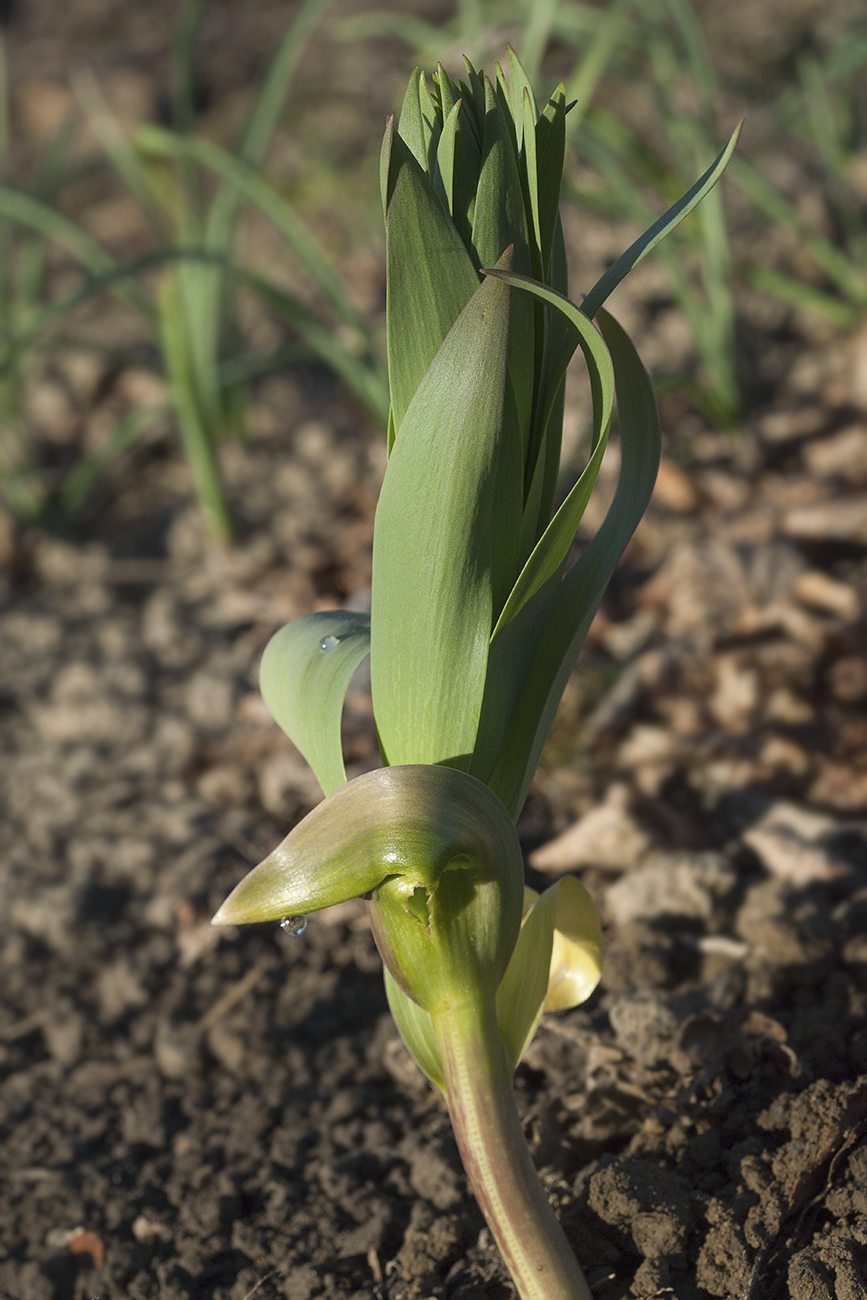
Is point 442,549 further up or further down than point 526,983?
further up

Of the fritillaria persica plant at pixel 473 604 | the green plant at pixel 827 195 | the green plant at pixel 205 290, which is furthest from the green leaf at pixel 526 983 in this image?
the green plant at pixel 827 195

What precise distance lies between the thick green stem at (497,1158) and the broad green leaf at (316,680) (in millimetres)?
230

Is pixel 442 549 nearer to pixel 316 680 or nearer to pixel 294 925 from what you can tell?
pixel 316 680

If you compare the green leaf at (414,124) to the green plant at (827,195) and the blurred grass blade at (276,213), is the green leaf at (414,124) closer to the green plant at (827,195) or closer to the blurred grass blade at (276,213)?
the blurred grass blade at (276,213)

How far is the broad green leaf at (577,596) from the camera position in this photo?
86 cm

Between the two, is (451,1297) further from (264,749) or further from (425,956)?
(264,749)

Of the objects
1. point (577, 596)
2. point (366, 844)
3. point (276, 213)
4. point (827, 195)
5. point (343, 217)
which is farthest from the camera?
point (343, 217)

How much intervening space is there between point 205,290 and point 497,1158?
7.12ft

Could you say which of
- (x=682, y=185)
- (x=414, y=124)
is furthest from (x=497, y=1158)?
(x=682, y=185)

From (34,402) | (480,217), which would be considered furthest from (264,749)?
(34,402)

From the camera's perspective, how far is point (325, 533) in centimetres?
256

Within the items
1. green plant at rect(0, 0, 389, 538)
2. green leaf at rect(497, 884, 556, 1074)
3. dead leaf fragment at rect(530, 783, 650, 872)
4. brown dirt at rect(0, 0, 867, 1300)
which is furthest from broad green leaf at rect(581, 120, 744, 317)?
green plant at rect(0, 0, 389, 538)

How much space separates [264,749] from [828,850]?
107 cm

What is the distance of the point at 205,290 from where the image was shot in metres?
2.48
